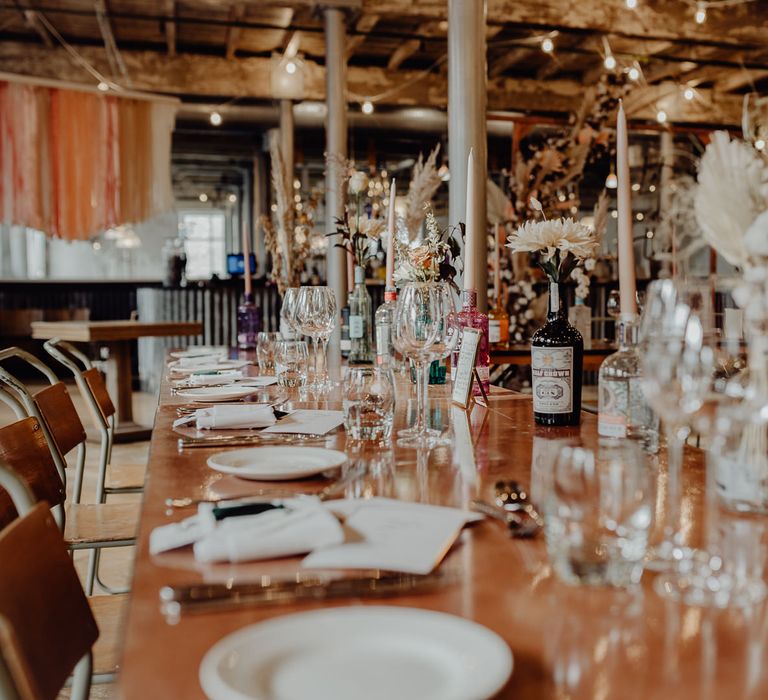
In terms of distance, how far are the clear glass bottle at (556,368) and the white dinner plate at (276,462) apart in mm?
485

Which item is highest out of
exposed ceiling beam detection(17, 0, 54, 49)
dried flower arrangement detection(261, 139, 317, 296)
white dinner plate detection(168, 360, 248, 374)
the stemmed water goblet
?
exposed ceiling beam detection(17, 0, 54, 49)

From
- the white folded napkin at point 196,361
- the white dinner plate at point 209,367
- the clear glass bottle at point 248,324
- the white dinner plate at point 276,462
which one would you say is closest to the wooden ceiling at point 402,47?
the clear glass bottle at point 248,324

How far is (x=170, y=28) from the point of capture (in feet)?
24.3

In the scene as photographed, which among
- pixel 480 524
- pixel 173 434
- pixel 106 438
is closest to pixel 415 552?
pixel 480 524

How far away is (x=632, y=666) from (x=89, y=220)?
7131 millimetres

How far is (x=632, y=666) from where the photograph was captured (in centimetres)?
56

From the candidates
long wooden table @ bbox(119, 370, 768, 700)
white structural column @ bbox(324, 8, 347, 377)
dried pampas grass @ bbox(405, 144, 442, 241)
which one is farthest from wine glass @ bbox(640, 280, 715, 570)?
white structural column @ bbox(324, 8, 347, 377)

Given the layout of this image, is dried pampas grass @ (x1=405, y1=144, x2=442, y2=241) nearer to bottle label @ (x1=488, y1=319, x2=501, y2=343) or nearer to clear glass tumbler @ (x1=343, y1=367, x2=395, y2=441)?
bottle label @ (x1=488, y1=319, x2=501, y2=343)

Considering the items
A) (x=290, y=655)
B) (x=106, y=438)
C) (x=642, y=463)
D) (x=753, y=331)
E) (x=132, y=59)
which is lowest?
(x=106, y=438)

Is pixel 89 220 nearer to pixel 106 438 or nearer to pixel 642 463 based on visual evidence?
pixel 106 438

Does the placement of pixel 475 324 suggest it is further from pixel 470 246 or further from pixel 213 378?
pixel 213 378

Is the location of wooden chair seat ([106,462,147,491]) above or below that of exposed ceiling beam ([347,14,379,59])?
below

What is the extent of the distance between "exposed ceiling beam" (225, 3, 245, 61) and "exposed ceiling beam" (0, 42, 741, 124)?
24 cm

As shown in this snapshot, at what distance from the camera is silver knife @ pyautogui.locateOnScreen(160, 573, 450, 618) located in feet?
2.20
